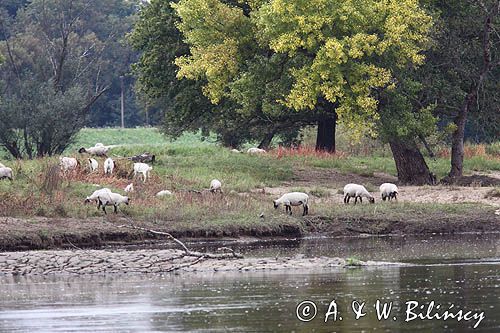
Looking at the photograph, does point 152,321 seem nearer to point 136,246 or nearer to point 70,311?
point 70,311

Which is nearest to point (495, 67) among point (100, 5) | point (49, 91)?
point (49, 91)

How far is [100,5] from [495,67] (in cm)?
6150

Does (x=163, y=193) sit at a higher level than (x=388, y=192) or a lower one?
lower

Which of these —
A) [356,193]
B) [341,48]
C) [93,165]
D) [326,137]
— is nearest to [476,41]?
[341,48]

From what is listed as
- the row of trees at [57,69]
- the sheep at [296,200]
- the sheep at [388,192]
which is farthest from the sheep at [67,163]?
the row of trees at [57,69]

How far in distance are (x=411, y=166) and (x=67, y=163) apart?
37.2 ft

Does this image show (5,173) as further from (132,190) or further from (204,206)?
(204,206)

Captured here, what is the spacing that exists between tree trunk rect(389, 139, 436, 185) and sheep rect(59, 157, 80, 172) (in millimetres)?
10325

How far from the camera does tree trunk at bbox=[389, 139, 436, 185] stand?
122ft

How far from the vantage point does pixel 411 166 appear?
37.3 m

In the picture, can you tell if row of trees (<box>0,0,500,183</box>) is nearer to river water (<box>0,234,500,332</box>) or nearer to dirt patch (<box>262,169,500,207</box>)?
dirt patch (<box>262,169,500,207</box>)

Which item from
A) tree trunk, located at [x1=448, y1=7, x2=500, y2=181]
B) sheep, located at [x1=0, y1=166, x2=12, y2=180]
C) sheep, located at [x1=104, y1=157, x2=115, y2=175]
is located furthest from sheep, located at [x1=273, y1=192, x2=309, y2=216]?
tree trunk, located at [x1=448, y1=7, x2=500, y2=181]

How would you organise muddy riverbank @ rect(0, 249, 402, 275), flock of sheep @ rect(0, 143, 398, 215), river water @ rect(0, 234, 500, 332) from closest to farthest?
river water @ rect(0, 234, 500, 332)
muddy riverbank @ rect(0, 249, 402, 275)
flock of sheep @ rect(0, 143, 398, 215)

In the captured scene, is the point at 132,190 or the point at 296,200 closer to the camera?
the point at 296,200
